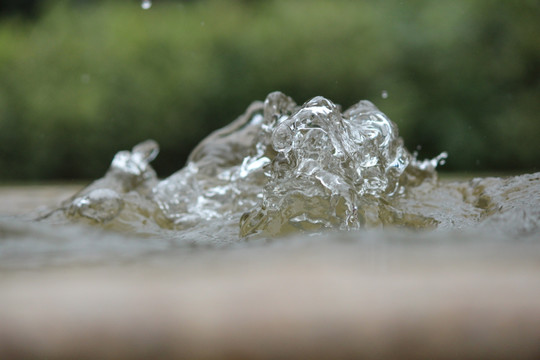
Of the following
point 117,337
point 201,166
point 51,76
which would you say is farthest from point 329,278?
point 51,76

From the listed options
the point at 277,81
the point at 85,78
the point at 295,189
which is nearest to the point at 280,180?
the point at 295,189

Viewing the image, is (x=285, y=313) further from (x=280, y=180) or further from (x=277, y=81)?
(x=277, y=81)

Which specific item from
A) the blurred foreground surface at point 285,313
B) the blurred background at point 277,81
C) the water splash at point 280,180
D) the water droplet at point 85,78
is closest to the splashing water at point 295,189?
the water splash at point 280,180

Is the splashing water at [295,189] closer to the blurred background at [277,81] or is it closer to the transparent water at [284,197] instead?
the transparent water at [284,197]

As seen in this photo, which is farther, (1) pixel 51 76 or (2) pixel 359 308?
(1) pixel 51 76

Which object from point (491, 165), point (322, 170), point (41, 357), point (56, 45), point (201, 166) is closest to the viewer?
point (41, 357)

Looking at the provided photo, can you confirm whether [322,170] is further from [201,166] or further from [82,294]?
[82,294]
